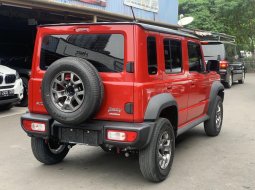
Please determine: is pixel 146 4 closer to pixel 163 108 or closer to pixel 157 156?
pixel 163 108

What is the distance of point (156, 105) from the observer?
4.61m

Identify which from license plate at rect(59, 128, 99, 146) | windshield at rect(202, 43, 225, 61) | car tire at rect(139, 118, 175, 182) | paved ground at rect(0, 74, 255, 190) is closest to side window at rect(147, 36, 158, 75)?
car tire at rect(139, 118, 175, 182)

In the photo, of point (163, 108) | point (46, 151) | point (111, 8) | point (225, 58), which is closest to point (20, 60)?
point (111, 8)

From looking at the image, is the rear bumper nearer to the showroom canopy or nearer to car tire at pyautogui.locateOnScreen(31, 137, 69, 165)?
car tire at pyautogui.locateOnScreen(31, 137, 69, 165)

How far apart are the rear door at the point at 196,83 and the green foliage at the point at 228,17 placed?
917 inches

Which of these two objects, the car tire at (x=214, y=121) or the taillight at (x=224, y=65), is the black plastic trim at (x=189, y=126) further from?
the taillight at (x=224, y=65)

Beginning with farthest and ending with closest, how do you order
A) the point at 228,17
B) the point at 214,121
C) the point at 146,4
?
the point at 228,17
the point at 146,4
the point at 214,121

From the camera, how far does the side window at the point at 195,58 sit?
244 inches

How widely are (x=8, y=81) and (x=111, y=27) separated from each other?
599cm

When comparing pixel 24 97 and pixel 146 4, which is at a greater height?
pixel 146 4

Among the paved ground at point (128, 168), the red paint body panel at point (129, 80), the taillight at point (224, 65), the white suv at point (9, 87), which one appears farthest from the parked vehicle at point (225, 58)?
the red paint body panel at point (129, 80)

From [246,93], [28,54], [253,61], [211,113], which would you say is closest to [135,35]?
[211,113]

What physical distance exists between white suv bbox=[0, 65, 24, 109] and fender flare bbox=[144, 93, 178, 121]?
581 cm

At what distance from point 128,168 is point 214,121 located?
7.93 feet
